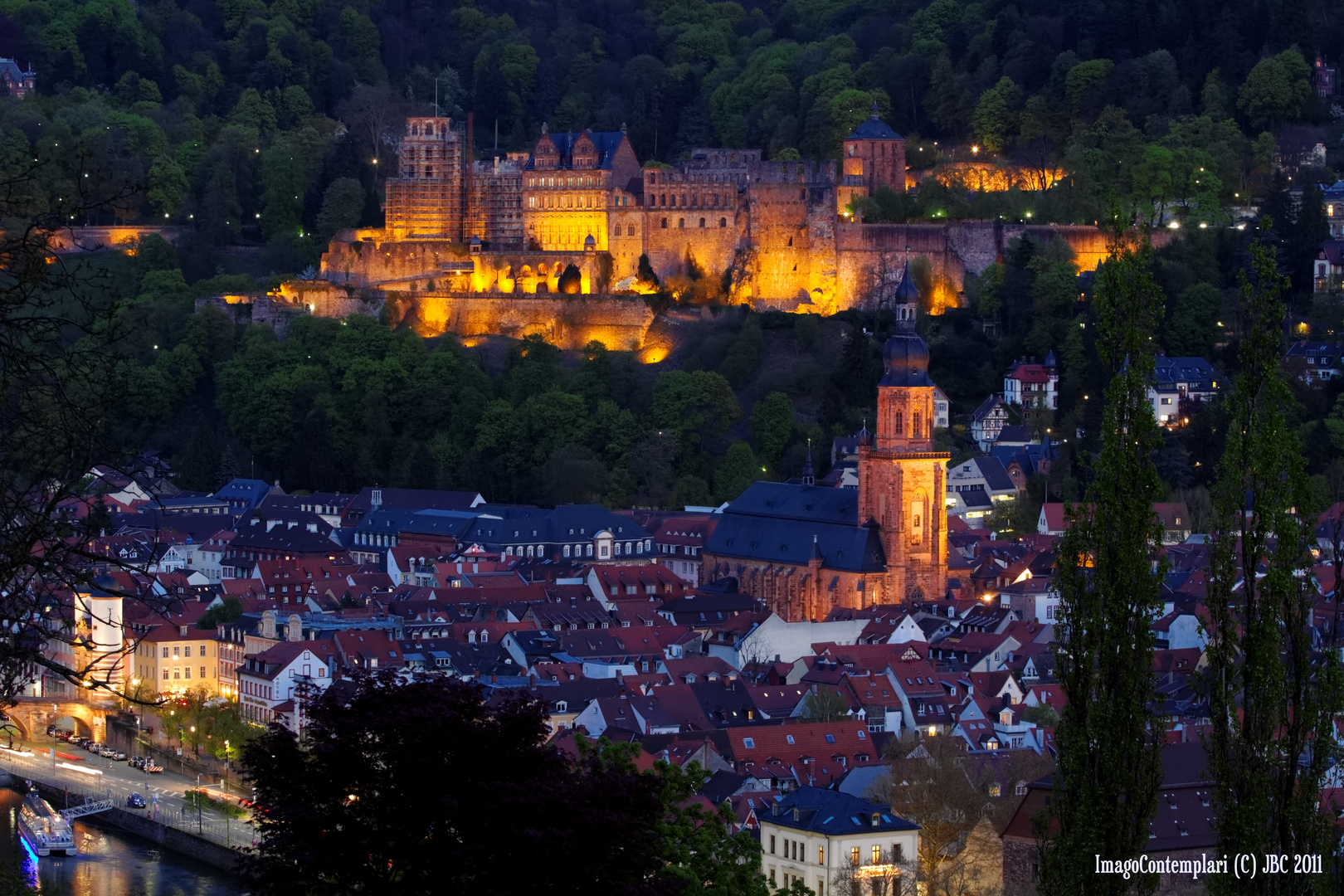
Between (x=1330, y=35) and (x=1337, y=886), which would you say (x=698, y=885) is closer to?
(x=1337, y=886)

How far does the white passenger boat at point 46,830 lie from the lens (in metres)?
39.4

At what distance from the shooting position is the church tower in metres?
54.9

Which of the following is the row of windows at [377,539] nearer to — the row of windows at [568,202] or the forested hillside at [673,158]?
the forested hillside at [673,158]

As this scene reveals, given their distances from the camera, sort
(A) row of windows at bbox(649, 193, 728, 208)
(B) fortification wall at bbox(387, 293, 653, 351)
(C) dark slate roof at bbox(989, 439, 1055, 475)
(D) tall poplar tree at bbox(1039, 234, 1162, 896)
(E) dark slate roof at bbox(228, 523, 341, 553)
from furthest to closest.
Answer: (A) row of windows at bbox(649, 193, 728, 208), (B) fortification wall at bbox(387, 293, 653, 351), (C) dark slate roof at bbox(989, 439, 1055, 475), (E) dark slate roof at bbox(228, 523, 341, 553), (D) tall poplar tree at bbox(1039, 234, 1162, 896)

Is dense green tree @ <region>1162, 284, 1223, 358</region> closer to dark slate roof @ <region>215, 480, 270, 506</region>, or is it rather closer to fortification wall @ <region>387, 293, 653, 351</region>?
fortification wall @ <region>387, 293, 653, 351</region>

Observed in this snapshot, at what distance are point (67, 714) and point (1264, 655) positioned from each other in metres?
38.2

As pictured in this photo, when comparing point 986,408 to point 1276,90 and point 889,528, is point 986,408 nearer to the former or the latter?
point 1276,90

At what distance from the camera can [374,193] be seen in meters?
86.1

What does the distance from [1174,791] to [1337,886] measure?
524 inches

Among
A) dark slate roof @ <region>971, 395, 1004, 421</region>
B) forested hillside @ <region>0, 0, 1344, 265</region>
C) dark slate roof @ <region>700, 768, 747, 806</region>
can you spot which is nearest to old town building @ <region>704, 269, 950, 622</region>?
dark slate roof @ <region>971, 395, 1004, 421</region>

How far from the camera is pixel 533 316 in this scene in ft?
248

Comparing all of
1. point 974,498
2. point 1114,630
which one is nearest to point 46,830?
point 1114,630

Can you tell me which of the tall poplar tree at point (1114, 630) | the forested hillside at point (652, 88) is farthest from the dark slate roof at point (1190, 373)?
the tall poplar tree at point (1114, 630)

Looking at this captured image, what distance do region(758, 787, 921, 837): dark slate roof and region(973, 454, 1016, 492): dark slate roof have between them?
1284 inches
